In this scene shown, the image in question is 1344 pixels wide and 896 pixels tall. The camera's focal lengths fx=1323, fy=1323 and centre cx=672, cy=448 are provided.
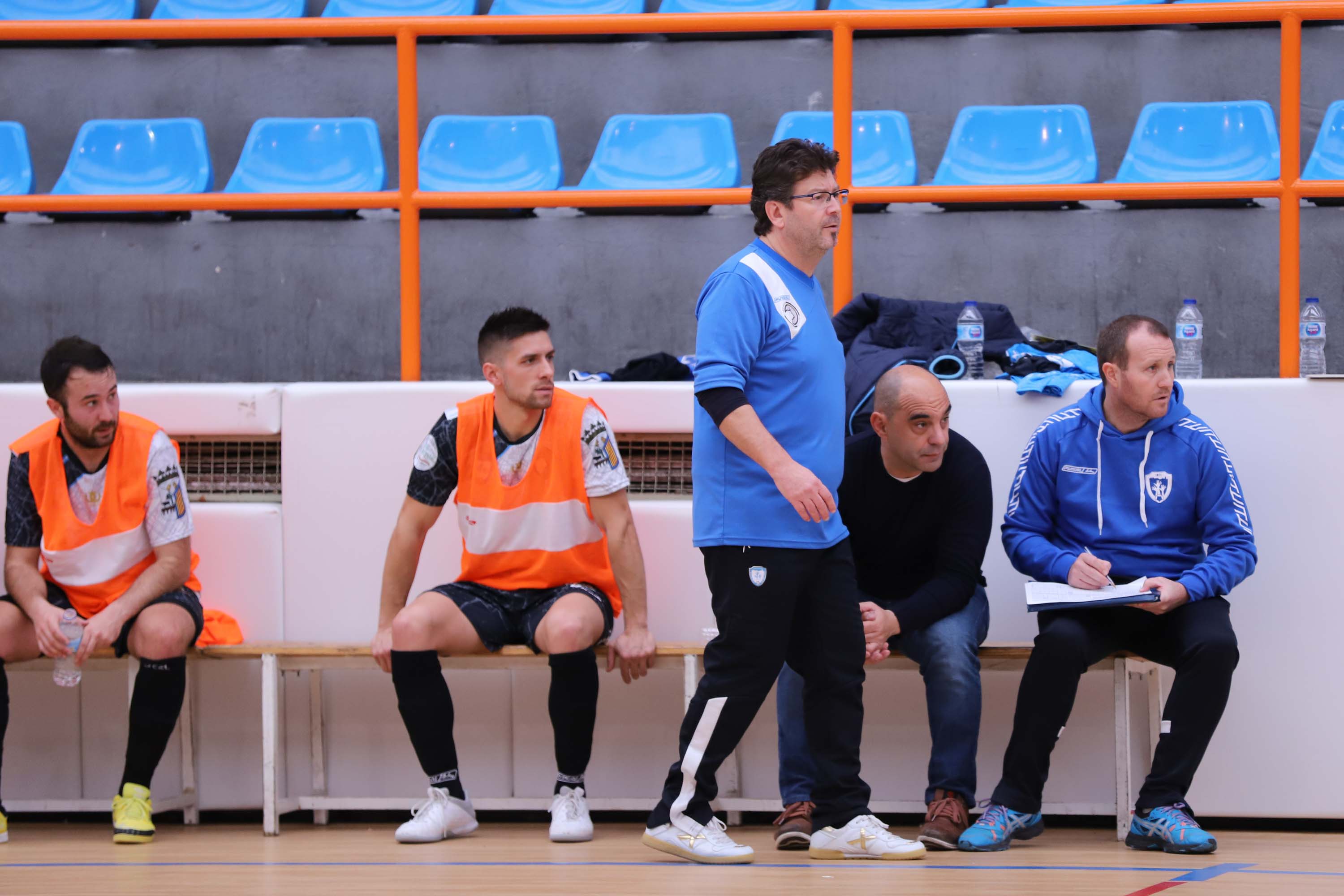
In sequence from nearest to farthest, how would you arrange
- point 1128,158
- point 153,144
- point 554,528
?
point 554,528 < point 1128,158 < point 153,144

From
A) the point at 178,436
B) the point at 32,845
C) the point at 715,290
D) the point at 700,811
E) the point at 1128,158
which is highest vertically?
the point at 1128,158

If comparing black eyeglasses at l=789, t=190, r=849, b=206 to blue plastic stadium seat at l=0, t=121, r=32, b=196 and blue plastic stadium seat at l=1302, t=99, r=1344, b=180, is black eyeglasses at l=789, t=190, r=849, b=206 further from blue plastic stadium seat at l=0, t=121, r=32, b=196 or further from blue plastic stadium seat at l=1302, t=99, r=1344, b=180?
blue plastic stadium seat at l=0, t=121, r=32, b=196

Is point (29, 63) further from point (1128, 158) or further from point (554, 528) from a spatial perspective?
point (1128, 158)

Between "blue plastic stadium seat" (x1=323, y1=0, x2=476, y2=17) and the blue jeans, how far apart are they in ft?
13.3

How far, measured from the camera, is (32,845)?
3.11m

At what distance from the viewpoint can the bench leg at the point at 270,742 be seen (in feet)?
10.6

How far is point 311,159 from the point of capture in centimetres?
574

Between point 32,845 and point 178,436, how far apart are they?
1092mm

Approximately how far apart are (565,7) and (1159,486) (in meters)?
4.04

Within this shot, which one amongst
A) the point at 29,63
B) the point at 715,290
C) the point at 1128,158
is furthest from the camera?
the point at 29,63

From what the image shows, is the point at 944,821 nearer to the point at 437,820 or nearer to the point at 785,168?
the point at 437,820

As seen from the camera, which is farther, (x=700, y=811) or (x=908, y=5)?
(x=908, y=5)

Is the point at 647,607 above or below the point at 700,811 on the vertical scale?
above

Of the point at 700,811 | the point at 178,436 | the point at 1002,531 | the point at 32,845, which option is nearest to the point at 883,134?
the point at 1002,531
